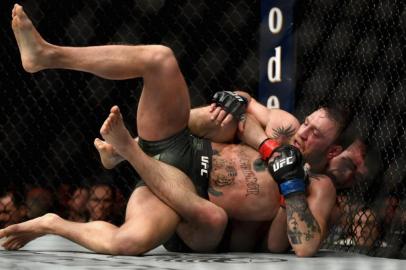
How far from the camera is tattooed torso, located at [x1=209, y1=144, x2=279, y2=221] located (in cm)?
179

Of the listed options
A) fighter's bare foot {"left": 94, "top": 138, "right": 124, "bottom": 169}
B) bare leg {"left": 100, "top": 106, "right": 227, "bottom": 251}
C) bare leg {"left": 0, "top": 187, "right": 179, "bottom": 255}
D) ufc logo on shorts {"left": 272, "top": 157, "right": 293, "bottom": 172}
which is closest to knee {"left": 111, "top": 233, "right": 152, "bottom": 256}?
bare leg {"left": 0, "top": 187, "right": 179, "bottom": 255}

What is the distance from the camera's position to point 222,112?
185 centimetres

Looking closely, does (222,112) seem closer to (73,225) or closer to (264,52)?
(73,225)

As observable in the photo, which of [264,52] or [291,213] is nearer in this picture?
[291,213]

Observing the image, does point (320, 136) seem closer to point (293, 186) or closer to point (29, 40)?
point (293, 186)

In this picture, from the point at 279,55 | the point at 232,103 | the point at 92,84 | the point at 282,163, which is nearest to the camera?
the point at 282,163

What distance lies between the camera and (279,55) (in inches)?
103

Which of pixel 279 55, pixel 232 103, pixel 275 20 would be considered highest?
pixel 275 20

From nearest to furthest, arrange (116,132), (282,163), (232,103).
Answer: (116,132) < (282,163) < (232,103)

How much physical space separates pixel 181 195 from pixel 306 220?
0.89ft

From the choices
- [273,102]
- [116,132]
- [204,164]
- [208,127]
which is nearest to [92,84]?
[273,102]

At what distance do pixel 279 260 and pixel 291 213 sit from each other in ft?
0.34

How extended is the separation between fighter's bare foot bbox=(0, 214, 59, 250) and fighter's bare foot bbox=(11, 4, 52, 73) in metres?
0.34

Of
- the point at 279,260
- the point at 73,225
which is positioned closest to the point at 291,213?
the point at 279,260
